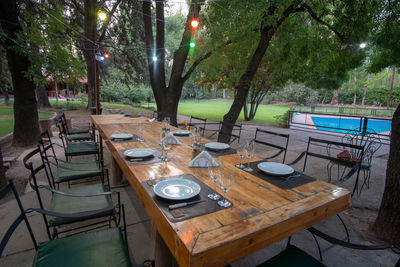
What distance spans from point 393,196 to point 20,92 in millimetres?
6778

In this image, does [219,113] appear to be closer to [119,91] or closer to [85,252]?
[119,91]

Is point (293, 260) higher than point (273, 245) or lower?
higher

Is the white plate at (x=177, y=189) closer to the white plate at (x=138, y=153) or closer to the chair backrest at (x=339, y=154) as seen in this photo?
the white plate at (x=138, y=153)

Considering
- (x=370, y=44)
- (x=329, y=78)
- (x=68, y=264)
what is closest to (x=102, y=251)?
(x=68, y=264)

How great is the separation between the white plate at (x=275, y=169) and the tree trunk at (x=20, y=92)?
17.6ft

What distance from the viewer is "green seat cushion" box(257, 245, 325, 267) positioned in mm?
1218

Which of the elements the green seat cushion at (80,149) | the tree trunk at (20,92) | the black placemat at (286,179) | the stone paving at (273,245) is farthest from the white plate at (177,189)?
the tree trunk at (20,92)

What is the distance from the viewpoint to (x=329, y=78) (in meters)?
6.71

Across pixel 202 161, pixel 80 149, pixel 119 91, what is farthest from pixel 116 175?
pixel 119 91

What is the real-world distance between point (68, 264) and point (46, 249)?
0.76ft

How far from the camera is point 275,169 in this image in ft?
5.59

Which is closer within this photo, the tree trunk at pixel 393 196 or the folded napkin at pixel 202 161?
the folded napkin at pixel 202 161

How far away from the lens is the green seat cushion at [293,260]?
1.22 meters

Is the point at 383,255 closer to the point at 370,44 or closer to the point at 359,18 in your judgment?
the point at 359,18
